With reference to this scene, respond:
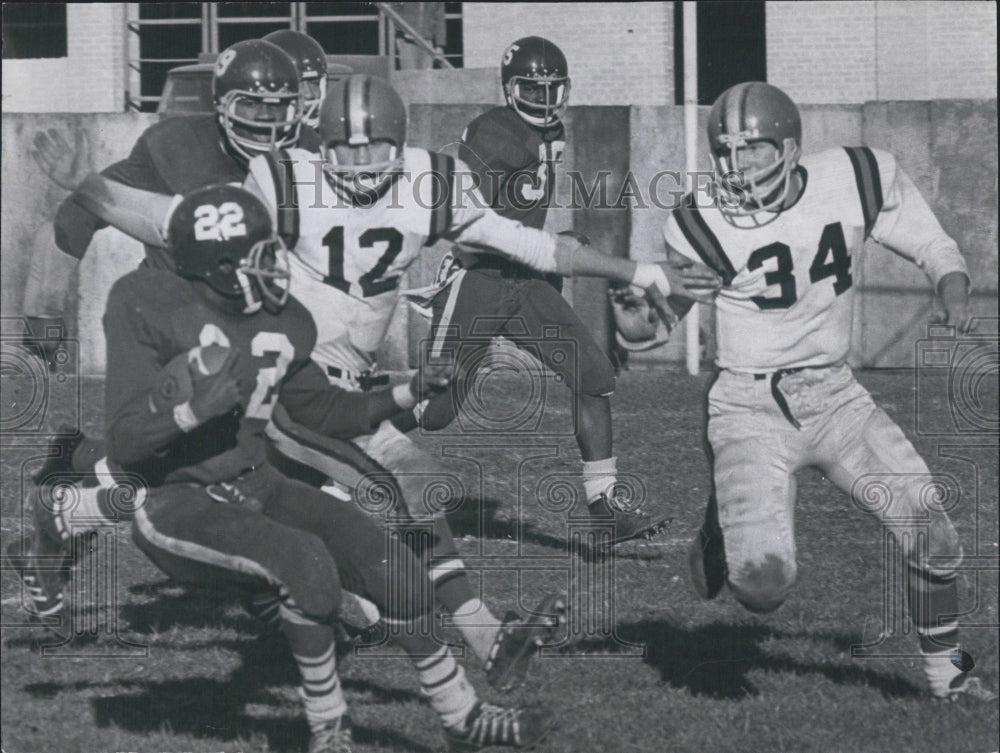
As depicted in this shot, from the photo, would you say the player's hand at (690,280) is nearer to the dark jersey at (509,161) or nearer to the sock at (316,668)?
the dark jersey at (509,161)

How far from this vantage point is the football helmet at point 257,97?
5078 mm

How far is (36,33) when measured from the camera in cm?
1266

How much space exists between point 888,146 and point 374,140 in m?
5.37

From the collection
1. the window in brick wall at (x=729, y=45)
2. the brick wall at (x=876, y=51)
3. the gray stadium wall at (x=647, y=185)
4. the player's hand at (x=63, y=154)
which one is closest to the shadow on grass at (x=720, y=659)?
the player's hand at (x=63, y=154)

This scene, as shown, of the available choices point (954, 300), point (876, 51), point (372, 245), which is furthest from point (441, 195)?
point (876, 51)

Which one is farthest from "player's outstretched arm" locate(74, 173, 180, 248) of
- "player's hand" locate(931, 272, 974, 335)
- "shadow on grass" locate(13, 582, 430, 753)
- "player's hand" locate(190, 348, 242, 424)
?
"player's hand" locate(931, 272, 974, 335)

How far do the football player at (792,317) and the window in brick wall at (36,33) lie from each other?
8.37 metres

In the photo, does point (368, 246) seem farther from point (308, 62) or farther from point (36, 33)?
point (36, 33)

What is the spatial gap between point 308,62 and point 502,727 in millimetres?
2649

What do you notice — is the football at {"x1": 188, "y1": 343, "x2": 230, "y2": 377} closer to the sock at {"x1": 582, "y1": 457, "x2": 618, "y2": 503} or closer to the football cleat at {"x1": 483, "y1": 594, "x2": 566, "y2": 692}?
the football cleat at {"x1": 483, "y1": 594, "x2": 566, "y2": 692}

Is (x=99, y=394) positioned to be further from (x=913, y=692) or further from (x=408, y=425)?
(x=913, y=692)

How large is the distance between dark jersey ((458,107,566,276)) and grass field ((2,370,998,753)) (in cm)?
120

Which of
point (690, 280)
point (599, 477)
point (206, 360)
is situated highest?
point (690, 280)

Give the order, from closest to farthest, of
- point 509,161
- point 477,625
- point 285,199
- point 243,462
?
point 243,462 < point 477,625 < point 285,199 < point 509,161
